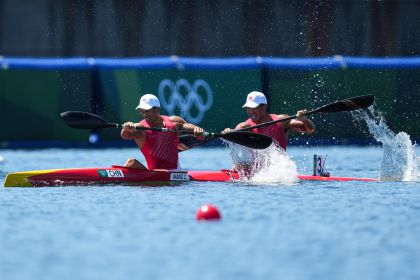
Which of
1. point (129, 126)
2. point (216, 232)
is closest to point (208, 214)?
point (216, 232)

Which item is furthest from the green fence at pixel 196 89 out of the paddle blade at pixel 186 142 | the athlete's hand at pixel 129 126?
the athlete's hand at pixel 129 126

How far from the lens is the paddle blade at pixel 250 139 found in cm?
1595

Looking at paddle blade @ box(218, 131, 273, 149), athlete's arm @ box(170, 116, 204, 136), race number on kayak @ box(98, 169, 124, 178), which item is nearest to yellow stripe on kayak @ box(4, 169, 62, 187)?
race number on kayak @ box(98, 169, 124, 178)

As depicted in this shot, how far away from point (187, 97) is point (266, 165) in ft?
30.6

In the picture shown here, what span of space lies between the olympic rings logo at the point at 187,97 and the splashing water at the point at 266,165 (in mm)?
8910

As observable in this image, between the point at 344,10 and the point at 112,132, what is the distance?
1024cm

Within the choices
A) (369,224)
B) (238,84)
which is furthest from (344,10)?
(369,224)

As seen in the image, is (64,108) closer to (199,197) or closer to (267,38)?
(267,38)

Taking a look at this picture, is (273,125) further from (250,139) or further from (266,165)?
(250,139)

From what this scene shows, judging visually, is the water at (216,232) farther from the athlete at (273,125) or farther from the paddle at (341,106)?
the paddle at (341,106)

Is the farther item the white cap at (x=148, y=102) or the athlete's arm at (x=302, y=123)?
the athlete's arm at (x=302, y=123)

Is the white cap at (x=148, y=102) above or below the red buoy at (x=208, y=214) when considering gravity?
above

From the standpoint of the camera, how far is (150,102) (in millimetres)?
16297

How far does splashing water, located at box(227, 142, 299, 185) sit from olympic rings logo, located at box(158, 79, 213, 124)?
29.2 ft
